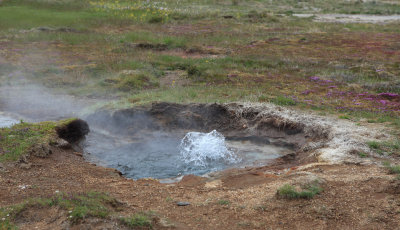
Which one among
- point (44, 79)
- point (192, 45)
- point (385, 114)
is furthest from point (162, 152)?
point (192, 45)

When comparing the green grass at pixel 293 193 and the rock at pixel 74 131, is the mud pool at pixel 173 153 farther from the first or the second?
the green grass at pixel 293 193

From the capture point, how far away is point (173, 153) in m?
9.87

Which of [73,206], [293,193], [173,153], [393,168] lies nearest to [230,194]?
[293,193]

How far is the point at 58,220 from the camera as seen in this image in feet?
17.5

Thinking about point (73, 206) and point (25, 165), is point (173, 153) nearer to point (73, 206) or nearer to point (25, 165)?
point (25, 165)

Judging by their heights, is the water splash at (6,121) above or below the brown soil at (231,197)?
below

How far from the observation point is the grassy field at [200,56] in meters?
13.1

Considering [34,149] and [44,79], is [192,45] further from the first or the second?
[34,149]

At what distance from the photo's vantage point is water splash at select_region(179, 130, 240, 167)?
943cm

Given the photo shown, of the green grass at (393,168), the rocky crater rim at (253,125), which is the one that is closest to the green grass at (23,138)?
the rocky crater rim at (253,125)

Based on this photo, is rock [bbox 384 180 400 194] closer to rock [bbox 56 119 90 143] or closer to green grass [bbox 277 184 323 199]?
green grass [bbox 277 184 323 199]

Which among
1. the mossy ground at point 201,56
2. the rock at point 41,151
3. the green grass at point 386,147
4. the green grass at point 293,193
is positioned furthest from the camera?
the mossy ground at point 201,56

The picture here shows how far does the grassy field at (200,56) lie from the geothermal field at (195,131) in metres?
0.12

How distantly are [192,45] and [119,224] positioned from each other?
16981mm
